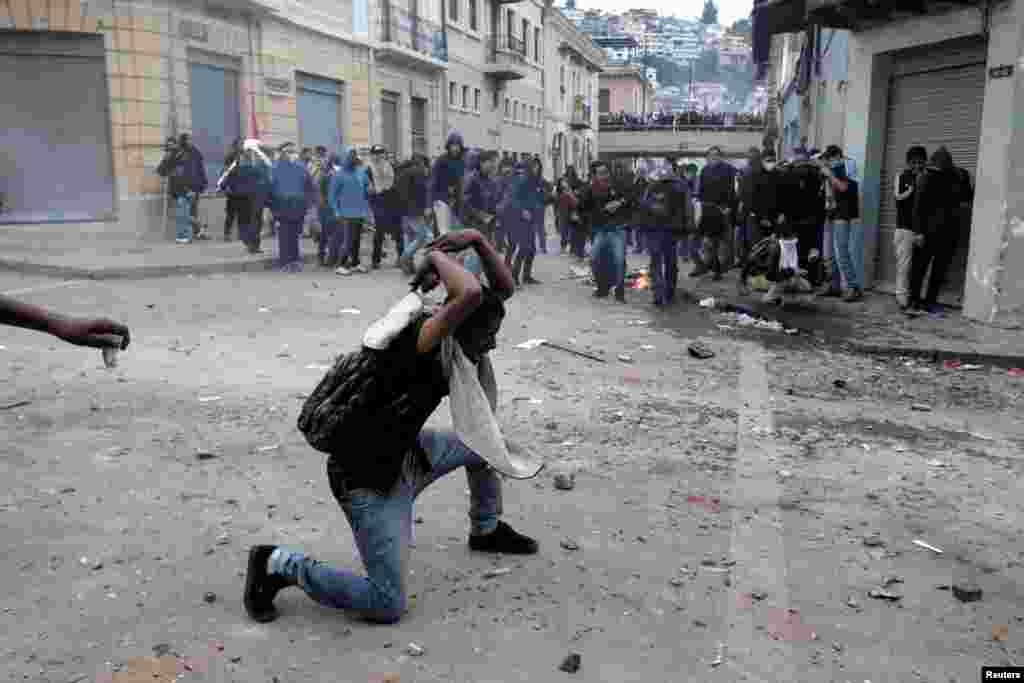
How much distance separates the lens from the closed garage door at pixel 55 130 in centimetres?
1456

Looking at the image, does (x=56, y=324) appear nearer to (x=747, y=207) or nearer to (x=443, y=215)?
(x=443, y=215)

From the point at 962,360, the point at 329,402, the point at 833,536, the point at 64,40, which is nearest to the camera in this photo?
the point at 329,402

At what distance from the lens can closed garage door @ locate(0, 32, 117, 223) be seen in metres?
14.6

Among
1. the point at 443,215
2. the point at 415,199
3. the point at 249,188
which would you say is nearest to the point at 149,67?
the point at 249,188

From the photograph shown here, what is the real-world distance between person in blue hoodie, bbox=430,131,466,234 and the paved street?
4942 millimetres

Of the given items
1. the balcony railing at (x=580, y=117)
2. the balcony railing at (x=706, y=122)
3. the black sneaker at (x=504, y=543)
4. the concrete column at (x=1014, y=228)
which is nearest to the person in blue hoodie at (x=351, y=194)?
the concrete column at (x=1014, y=228)

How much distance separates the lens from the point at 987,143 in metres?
9.30

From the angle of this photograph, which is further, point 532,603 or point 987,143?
point 987,143

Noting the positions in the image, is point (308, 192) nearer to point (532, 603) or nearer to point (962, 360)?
point (962, 360)

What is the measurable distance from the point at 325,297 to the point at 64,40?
316 inches

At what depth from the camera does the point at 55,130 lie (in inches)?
591

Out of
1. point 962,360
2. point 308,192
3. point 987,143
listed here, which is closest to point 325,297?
point 308,192

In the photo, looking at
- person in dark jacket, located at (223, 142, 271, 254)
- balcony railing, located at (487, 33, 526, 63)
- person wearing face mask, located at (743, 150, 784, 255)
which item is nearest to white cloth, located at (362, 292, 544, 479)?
person wearing face mask, located at (743, 150, 784, 255)

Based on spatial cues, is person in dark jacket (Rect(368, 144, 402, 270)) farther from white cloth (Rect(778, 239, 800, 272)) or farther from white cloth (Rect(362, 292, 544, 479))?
white cloth (Rect(362, 292, 544, 479))
